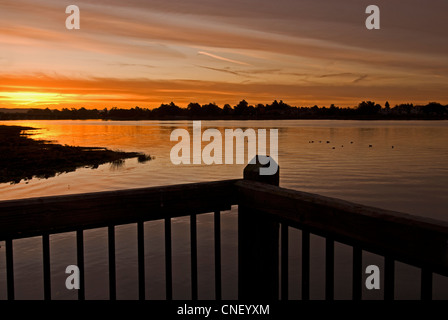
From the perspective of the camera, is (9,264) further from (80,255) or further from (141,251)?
(141,251)

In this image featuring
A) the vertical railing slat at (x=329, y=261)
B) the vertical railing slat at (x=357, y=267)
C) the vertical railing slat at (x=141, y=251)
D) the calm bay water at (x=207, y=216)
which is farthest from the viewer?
the calm bay water at (x=207, y=216)

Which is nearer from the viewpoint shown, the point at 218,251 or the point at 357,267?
the point at 357,267

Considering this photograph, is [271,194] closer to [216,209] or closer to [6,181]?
[216,209]

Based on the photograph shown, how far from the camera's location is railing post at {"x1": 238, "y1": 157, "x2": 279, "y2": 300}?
3.44m

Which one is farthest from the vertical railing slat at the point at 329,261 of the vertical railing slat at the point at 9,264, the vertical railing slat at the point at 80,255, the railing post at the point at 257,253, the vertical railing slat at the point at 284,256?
the vertical railing slat at the point at 9,264

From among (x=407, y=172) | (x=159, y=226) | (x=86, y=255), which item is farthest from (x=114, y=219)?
(x=407, y=172)

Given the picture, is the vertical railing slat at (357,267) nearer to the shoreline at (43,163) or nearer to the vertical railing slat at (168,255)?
the vertical railing slat at (168,255)

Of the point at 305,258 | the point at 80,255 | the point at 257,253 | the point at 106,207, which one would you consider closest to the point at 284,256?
the point at 305,258

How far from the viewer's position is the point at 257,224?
3.43 meters

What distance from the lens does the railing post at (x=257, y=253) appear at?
344 cm

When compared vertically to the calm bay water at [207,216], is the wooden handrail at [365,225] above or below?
above

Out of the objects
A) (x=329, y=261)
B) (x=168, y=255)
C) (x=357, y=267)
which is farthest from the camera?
(x=168, y=255)

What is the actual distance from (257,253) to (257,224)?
0.26m
